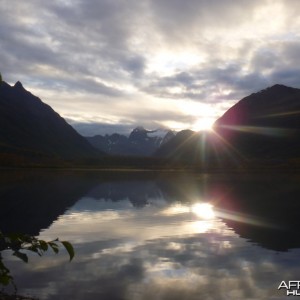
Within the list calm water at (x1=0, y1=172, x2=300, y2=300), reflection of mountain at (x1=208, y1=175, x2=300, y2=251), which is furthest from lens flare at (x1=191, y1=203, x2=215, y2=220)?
reflection of mountain at (x1=208, y1=175, x2=300, y2=251)

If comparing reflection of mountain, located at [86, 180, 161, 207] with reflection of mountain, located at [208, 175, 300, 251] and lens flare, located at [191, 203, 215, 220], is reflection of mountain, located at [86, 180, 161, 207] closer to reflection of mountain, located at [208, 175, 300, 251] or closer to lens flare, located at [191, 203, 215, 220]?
lens flare, located at [191, 203, 215, 220]

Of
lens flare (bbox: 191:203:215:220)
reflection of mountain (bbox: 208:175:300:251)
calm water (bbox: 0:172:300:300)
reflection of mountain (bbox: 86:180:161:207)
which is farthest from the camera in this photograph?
reflection of mountain (bbox: 86:180:161:207)

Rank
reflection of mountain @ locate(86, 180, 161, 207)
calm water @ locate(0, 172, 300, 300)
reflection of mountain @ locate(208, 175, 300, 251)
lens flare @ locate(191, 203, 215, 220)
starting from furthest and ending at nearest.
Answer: reflection of mountain @ locate(86, 180, 161, 207) → lens flare @ locate(191, 203, 215, 220) → reflection of mountain @ locate(208, 175, 300, 251) → calm water @ locate(0, 172, 300, 300)

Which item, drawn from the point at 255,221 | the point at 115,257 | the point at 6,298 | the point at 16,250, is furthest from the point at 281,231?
the point at 16,250

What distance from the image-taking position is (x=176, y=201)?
64750 millimetres

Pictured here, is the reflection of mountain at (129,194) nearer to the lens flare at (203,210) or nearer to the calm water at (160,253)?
the lens flare at (203,210)

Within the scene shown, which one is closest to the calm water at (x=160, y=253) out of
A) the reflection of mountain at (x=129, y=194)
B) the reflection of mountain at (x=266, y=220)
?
the reflection of mountain at (x=266, y=220)

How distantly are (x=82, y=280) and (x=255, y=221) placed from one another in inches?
1046

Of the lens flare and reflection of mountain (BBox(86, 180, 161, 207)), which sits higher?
reflection of mountain (BBox(86, 180, 161, 207))

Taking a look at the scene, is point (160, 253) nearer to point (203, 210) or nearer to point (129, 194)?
point (203, 210)

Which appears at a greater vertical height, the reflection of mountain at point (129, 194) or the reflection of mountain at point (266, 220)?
the reflection of mountain at point (129, 194)

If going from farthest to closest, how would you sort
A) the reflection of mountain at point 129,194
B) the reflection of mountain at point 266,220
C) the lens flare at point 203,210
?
the reflection of mountain at point 129,194, the lens flare at point 203,210, the reflection of mountain at point 266,220

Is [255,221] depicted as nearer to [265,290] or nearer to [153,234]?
[153,234]

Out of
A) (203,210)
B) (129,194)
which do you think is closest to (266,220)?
(203,210)
